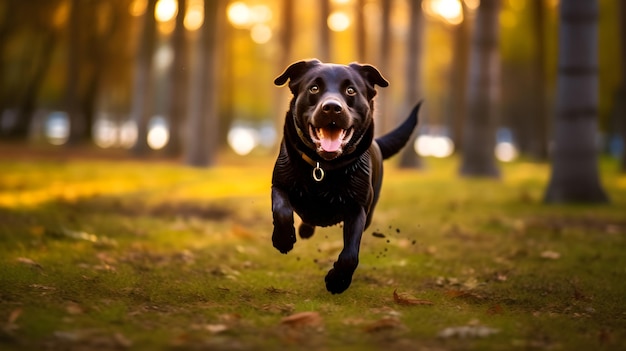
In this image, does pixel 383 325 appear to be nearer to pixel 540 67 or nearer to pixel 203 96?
pixel 203 96

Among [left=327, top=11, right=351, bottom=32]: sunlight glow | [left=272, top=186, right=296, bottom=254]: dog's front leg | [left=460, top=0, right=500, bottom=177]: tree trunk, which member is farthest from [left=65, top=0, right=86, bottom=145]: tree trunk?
[left=272, top=186, right=296, bottom=254]: dog's front leg

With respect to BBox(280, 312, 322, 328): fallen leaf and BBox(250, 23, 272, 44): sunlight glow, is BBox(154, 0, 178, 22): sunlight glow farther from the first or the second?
BBox(280, 312, 322, 328): fallen leaf

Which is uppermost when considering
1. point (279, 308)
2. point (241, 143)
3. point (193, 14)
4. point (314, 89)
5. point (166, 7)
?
point (193, 14)

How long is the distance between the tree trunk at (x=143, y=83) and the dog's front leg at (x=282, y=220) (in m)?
21.8

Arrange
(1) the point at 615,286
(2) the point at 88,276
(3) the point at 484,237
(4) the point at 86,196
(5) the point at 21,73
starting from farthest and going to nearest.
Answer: (5) the point at 21,73 < (4) the point at 86,196 < (3) the point at 484,237 < (1) the point at 615,286 < (2) the point at 88,276

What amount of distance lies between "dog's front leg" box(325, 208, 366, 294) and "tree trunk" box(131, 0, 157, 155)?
21.9 m

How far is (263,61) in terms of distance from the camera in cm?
5147

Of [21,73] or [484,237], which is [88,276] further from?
[21,73]

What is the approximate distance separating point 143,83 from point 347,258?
919 inches

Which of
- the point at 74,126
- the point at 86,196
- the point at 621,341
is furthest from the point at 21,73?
the point at 621,341

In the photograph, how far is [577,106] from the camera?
14.4 metres

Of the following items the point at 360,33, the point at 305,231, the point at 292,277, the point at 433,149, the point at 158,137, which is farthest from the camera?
the point at 158,137

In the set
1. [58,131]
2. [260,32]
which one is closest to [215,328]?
[260,32]

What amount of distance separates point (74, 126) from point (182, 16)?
8.39m
